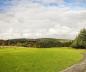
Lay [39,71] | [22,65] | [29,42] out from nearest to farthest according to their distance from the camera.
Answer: [39,71] < [22,65] < [29,42]

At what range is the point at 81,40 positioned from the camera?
7531cm

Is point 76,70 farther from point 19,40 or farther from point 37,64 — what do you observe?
point 19,40

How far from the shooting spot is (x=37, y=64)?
30500 mm

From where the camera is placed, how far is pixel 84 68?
85.3ft

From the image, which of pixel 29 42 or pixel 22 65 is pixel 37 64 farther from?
pixel 29 42

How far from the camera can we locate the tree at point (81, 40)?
7409cm

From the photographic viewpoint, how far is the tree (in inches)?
2917

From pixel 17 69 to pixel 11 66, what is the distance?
1.63m

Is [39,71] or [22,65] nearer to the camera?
[39,71]

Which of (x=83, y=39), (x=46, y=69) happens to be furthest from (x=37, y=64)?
(x=83, y=39)

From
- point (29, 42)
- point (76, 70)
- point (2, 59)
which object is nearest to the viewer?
point (76, 70)

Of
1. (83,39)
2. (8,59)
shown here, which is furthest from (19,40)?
(8,59)

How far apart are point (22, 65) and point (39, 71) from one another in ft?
10.6

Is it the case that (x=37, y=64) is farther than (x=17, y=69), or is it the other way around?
(x=37, y=64)
